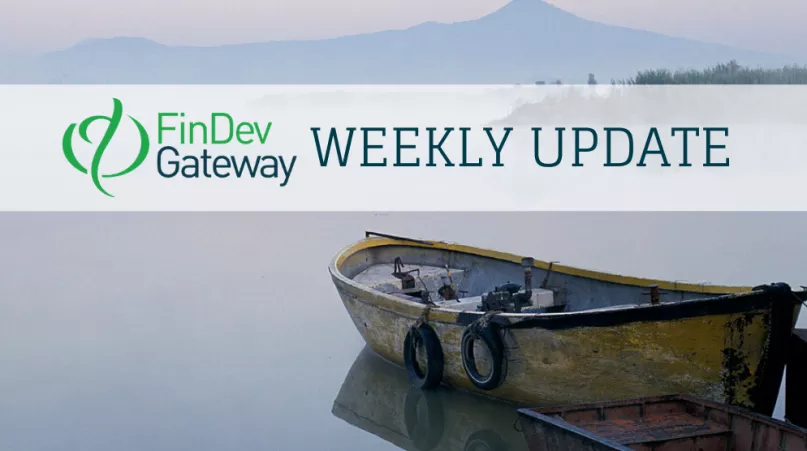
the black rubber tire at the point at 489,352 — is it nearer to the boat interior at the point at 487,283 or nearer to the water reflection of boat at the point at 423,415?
the water reflection of boat at the point at 423,415

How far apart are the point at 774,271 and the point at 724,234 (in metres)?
5.88

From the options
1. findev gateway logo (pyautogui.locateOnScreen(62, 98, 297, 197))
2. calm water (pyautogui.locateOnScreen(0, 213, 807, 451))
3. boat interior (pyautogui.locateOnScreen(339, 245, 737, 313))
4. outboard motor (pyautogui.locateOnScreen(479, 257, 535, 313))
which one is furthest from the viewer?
findev gateway logo (pyautogui.locateOnScreen(62, 98, 297, 197))

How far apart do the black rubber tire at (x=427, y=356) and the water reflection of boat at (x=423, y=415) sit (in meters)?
0.15

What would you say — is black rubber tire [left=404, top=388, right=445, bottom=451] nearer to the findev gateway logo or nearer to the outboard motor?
the outboard motor

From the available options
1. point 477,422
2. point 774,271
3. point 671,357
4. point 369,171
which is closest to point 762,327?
point 671,357

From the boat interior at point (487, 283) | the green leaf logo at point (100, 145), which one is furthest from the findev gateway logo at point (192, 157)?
A: the boat interior at point (487, 283)

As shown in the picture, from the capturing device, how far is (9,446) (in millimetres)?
9602

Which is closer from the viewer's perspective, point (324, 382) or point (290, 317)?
point (324, 382)

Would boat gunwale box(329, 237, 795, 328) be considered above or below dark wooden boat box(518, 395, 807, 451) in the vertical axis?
above

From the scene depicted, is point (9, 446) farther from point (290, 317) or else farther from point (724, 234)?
point (724, 234)

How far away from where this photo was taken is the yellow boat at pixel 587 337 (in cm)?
812

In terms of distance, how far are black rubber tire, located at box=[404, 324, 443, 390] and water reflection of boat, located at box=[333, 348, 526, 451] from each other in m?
0.15

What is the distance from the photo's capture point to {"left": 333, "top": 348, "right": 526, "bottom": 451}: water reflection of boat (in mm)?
9500

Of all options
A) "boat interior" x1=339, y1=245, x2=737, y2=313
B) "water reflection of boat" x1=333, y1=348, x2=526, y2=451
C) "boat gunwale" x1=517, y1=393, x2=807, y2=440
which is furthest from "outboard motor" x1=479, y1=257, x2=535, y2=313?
"boat gunwale" x1=517, y1=393, x2=807, y2=440
